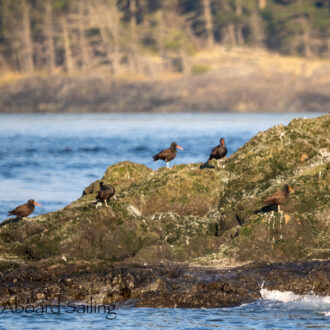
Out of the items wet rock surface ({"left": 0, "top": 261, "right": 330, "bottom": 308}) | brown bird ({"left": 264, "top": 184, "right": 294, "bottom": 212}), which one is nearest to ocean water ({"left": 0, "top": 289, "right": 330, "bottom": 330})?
wet rock surface ({"left": 0, "top": 261, "right": 330, "bottom": 308})

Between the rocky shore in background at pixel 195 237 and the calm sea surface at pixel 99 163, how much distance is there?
0.45 meters

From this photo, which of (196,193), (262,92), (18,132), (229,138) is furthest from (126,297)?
(262,92)

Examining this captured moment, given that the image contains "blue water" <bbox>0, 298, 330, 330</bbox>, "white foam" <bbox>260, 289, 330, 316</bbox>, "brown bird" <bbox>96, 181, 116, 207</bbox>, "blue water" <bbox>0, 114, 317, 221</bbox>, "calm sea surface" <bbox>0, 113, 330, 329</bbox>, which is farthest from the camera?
"blue water" <bbox>0, 114, 317, 221</bbox>

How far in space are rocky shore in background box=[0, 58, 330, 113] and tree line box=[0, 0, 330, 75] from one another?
3729mm

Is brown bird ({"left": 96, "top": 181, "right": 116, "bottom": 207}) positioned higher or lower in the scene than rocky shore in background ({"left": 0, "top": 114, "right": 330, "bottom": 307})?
higher

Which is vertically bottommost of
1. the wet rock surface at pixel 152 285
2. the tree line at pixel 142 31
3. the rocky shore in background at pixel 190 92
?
the wet rock surface at pixel 152 285

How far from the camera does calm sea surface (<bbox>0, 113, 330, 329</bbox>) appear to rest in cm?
1215

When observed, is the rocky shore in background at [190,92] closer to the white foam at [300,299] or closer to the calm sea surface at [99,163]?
the calm sea surface at [99,163]

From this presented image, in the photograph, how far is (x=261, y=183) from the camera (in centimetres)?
1639

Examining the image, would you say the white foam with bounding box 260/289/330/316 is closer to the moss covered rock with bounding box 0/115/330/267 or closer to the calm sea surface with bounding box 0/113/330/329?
the calm sea surface with bounding box 0/113/330/329

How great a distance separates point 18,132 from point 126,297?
178 feet

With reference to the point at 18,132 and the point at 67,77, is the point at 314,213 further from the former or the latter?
the point at 67,77

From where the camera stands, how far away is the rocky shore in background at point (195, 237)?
42.2ft

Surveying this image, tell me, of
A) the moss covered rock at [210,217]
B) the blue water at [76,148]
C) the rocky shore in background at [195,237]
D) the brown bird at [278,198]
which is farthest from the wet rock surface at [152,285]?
the blue water at [76,148]
